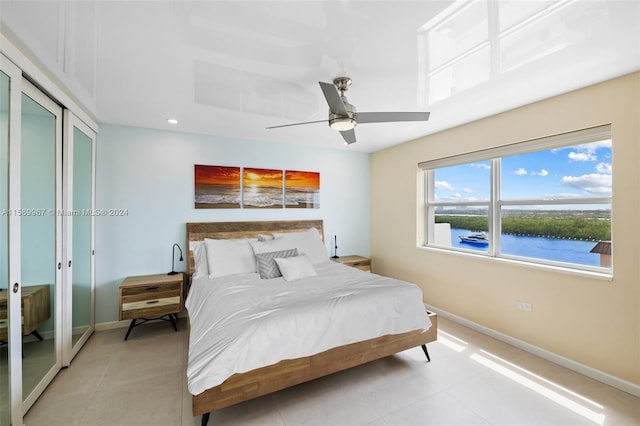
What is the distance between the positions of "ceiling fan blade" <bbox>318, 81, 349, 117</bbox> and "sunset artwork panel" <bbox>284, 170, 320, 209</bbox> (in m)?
2.32

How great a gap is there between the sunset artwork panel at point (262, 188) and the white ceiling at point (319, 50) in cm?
132

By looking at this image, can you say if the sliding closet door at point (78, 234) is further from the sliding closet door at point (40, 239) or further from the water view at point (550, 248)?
the water view at point (550, 248)

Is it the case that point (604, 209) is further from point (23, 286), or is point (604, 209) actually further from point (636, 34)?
point (23, 286)

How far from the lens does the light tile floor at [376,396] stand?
6.23 ft

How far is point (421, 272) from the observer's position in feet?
13.4

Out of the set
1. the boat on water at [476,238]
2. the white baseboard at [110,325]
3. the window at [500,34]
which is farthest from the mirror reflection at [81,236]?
the boat on water at [476,238]

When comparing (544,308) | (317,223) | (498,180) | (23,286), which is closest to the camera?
(23,286)

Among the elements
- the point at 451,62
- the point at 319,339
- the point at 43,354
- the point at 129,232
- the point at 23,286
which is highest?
the point at 451,62

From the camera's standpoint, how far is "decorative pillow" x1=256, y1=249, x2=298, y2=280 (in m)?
3.06

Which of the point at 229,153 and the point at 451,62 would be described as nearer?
the point at 451,62

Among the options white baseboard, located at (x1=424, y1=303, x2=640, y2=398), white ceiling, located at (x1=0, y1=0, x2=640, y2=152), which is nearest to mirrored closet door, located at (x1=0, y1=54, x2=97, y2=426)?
white ceiling, located at (x1=0, y1=0, x2=640, y2=152)

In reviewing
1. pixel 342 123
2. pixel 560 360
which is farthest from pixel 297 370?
pixel 560 360

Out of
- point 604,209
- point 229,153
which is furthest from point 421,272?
point 229,153

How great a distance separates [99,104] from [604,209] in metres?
4.86
